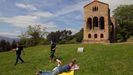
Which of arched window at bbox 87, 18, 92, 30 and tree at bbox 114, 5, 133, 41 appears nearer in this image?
arched window at bbox 87, 18, 92, 30

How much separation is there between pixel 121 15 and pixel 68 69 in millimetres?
107412

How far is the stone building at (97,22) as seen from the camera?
85312 mm

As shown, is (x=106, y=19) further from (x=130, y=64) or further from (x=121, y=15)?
(x=130, y=64)

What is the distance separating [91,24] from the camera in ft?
290

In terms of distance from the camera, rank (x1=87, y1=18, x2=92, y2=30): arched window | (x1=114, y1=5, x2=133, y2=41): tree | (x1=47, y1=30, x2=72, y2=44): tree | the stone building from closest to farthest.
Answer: the stone building, (x1=87, y1=18, x2=92, y2=30): arched window, (x1=114, y1=5, x2=133, y2=41): tree, (x1=47, y1=30, x2=72, y2=44): tree

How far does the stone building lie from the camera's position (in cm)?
8531


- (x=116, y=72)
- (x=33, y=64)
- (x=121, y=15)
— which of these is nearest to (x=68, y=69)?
(x=116, y=72)

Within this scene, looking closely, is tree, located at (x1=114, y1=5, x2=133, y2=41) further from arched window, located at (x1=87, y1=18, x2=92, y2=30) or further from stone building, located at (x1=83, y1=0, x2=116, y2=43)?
stone building, located at (x1=83, y1=0, x2=116, y2=43)

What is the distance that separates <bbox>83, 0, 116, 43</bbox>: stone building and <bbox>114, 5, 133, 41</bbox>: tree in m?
30.3

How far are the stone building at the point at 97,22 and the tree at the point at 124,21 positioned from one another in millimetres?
30286

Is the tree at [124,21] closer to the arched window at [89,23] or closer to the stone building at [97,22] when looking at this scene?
the arched window at [89,23]

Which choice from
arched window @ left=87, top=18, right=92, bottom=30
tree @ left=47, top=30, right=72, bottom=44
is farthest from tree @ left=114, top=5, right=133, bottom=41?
tree @ left=47, top=30, right=72, bottom=44

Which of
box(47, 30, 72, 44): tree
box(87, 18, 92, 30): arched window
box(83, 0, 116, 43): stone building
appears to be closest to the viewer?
box(83, 0, 116, 43): stone building

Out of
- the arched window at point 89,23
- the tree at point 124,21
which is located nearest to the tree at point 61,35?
the tree at point 124,21
